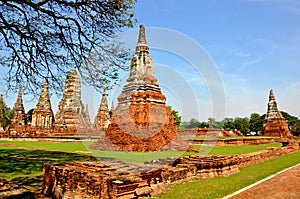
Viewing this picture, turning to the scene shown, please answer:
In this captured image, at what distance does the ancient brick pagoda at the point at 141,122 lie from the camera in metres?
17.6

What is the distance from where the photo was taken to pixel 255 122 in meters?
74.4

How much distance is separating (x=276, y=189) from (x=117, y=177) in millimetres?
4442

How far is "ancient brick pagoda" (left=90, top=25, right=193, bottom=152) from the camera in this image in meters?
17.6

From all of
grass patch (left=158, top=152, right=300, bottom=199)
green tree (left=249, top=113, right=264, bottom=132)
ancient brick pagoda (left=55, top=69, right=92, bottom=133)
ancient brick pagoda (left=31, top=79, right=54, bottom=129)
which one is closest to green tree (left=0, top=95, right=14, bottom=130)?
ancient brick pagoda (left=31, top=79, right=54, bottom=129)

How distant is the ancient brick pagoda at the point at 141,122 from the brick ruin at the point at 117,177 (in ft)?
29.1

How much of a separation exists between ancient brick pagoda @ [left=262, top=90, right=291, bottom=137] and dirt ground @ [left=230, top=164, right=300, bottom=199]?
28942mm

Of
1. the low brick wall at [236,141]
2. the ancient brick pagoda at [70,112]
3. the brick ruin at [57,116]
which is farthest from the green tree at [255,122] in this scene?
the brick ruin at [57,116]

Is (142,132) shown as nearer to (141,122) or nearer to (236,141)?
(141,122)

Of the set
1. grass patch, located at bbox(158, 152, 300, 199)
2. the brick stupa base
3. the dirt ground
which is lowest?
the dirt ground

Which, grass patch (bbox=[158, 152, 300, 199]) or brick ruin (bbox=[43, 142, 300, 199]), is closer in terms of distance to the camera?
brick ruin (bbox=[43, 142, 300, 199])

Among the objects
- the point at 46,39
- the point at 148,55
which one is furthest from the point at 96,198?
the point at 148,55

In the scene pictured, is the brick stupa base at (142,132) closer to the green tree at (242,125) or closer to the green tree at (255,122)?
the green tree at (242,125)

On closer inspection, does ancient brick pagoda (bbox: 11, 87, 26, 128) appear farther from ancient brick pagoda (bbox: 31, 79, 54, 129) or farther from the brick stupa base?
the brick stupa base

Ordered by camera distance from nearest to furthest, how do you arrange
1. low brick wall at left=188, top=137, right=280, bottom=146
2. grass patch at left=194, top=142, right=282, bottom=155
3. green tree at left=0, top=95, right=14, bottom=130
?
grass patch at left=194, top=142, right=282, bottom=155
low brick wall at left=188, top=137, right=280, bottom=146
green tree at left=0, top=95, right=14, bottom=130
